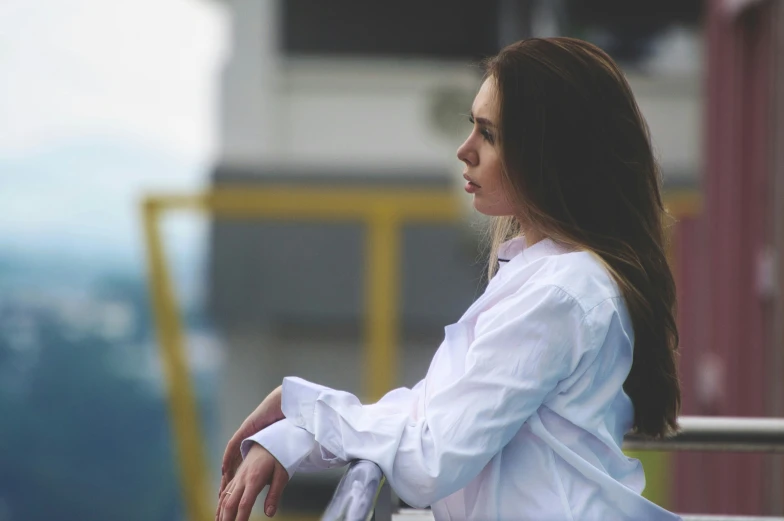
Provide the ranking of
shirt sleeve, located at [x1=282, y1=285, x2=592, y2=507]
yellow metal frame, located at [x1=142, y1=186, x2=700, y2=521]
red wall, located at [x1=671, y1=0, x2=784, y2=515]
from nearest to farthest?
1. shirt sleeve, located at [x1=282, y1=285, x2=592, y2=507]
2. red wall, located at [x1=671, y1=0, x2=784, y2=515]
3. yellow metal frame, located at [x1=142, y1=186, x2=700, y2=521]

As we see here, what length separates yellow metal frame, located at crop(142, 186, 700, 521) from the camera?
24.3 feet

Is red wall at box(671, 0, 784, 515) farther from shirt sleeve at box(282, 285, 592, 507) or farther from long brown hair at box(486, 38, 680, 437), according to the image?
shirt sleeve at box(282, 285, 592, 507)

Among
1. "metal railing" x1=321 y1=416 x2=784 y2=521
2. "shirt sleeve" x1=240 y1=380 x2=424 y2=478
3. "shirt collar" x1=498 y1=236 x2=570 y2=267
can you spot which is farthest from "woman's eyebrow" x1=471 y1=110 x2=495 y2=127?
"metal railing" x1=321 y1=416 x2=784 y2=521

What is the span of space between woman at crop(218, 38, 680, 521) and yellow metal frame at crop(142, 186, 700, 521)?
6154 millimetres

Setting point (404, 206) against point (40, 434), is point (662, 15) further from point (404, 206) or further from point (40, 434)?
Result: point (40, 434)

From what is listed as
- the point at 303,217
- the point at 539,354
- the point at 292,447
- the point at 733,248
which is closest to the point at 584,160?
the point at 539,354

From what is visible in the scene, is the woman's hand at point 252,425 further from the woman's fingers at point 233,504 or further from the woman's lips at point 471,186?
the woman's lips at point 471,186

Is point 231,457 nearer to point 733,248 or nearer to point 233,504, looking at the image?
point 233,504

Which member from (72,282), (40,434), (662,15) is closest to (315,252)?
(72,282)

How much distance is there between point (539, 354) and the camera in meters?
0.94

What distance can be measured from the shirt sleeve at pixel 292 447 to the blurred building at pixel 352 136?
7040 mm

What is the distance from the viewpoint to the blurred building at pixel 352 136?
8.37 metres

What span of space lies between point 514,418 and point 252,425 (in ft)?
0.84

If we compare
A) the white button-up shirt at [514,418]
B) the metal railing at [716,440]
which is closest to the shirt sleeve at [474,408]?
the white button-up shirt at [514,418]
